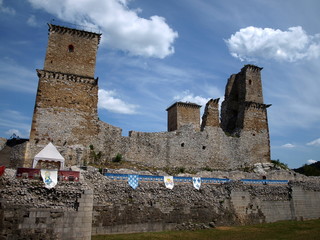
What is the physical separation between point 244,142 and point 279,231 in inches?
605

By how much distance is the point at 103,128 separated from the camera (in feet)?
75.4

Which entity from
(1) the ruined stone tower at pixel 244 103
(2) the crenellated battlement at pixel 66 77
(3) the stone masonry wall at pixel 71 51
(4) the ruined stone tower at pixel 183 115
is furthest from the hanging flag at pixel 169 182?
(4) the ruined stone tower at pixel 183 115

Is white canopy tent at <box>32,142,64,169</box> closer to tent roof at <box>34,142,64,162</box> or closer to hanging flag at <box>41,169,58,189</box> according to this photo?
tent roof at <box>34,142,64,162</box>

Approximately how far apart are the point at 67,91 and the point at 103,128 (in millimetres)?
4343

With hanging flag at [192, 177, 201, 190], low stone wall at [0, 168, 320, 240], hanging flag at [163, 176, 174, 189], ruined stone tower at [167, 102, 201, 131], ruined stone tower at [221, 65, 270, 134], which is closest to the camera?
low stone wall at [0, 168, 320, 240]

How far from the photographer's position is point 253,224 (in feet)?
58.8

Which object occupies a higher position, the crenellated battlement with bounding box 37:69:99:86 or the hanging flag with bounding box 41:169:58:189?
the crenellated battlement with bounding box 37:69:99:86

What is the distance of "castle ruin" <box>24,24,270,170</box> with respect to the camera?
2094 cm

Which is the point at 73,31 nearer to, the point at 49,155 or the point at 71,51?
the point at 71,51

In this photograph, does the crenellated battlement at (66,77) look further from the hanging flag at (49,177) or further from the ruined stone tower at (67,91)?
the hanging flag at (49,177)

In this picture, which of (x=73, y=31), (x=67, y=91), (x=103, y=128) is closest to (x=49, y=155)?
(x=103, y=128)

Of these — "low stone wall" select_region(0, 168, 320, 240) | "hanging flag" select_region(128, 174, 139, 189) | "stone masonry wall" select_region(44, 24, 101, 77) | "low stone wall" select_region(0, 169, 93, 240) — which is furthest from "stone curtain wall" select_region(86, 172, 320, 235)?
"stone masonry wall" select_region(44, 24, 101, 77)

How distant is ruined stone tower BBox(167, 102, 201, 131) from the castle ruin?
179 inches

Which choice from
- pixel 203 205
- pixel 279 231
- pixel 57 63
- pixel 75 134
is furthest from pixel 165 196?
pixel 57 63
